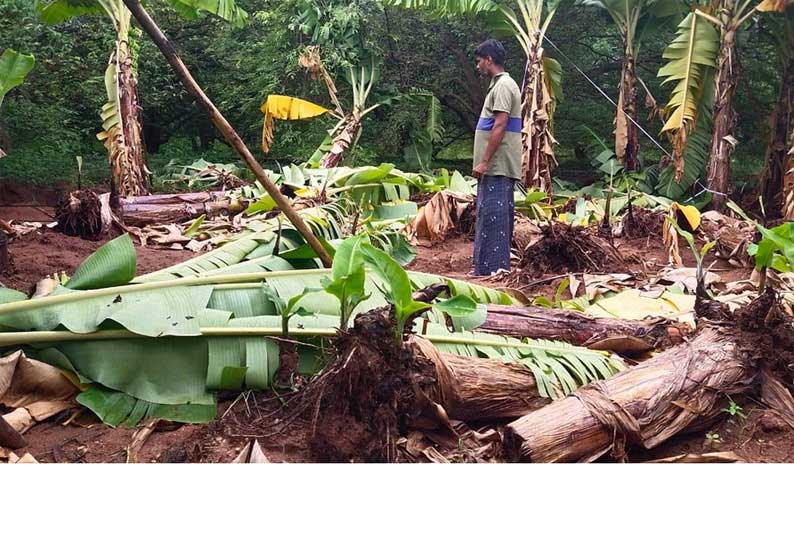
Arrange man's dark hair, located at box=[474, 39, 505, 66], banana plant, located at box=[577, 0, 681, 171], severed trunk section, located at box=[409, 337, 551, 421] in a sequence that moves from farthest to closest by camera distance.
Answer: banana plant, located at box=[577, 0, 681, 171]
man's dark hair, located at box=[474, 39, 505, 66]
severed trunk section, located at box=[409, 337, 551, 421]

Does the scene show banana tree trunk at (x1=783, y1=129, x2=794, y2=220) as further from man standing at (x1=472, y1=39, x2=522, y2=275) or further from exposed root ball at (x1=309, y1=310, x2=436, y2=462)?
exposed root ball at (x1=309, y1=310, x2=436, y2=462)

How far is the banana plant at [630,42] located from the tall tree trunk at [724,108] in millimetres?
713

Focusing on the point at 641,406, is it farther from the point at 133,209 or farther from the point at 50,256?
the point at 133,209

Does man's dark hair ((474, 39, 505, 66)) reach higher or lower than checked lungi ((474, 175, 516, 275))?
higher

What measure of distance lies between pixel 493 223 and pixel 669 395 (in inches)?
61.4

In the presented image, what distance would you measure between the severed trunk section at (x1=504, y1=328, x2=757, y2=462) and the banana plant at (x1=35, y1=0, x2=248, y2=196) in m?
2.98

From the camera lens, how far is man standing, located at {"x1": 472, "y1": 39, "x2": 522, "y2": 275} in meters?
2.64

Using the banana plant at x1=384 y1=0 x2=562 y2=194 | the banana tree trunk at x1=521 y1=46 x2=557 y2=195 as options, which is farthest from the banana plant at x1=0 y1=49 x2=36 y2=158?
the banana tree trunk at x1=521 y1=46 x2=557 y2=195

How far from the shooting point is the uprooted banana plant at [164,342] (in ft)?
4.57

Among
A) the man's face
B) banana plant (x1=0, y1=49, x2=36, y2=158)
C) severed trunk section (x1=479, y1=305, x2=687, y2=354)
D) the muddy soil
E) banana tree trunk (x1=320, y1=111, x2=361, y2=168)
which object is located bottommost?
the muddy soil

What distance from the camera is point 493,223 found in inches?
112

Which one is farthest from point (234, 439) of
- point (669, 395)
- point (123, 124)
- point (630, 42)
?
point (630, 42)

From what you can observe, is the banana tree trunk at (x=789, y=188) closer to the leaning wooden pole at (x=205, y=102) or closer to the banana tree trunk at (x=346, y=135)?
the banana tree trunk at (x=346, y=135)
